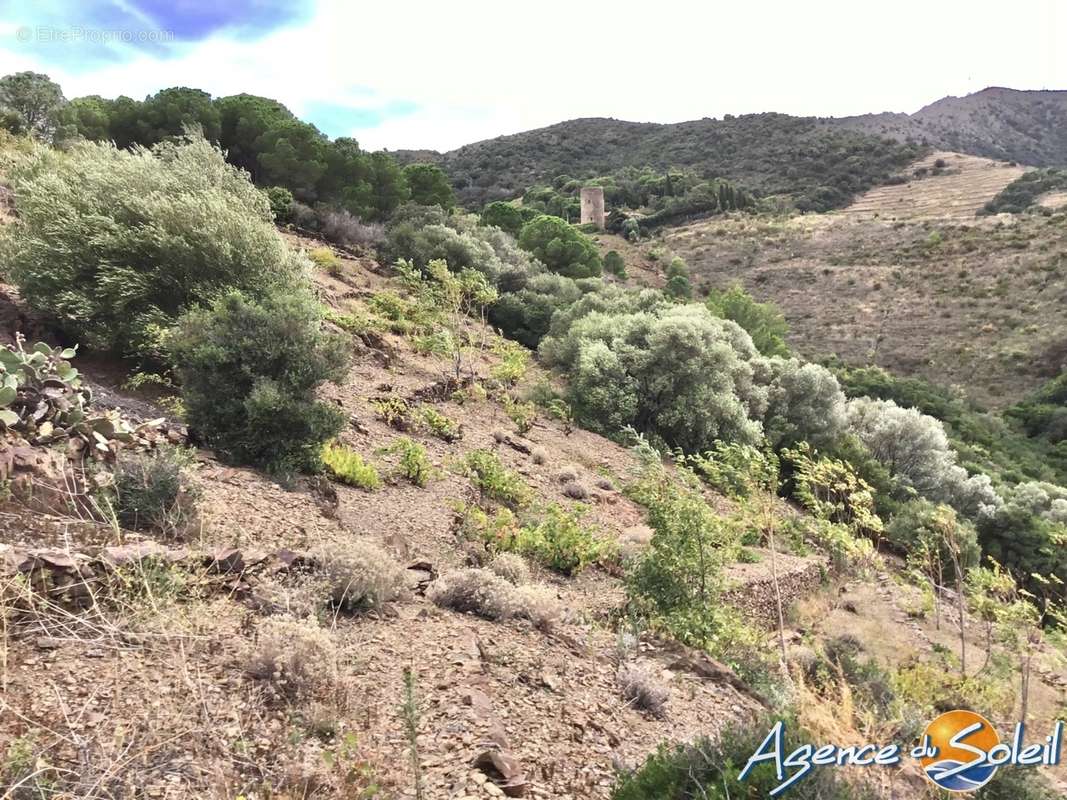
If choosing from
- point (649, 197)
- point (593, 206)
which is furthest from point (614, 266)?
point (649, 197)

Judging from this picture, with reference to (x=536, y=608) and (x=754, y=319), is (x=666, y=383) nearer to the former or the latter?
(x=536, y=608)

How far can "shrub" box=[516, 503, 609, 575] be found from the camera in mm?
6223

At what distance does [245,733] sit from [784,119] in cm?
8939

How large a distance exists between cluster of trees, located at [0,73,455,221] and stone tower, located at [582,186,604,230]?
31.8 m

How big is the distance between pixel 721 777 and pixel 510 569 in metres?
2.97

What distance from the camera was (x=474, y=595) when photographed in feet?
14.8

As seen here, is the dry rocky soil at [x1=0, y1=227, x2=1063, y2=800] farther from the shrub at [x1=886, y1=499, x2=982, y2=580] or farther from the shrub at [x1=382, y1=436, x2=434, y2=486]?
the shrub at [x1=886, y1=499, x2=982, y2=580]

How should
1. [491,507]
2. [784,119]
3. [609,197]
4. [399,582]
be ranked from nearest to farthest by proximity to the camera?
[399,582] → [491,507] → [609,197] → [784,119]

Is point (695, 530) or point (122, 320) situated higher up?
point (122, 320)

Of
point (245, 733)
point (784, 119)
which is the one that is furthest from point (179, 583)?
point (784, 119)

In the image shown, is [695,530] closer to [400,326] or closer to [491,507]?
[491,507]

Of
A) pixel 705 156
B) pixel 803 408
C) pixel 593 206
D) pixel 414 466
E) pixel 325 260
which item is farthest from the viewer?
pixel 705 156

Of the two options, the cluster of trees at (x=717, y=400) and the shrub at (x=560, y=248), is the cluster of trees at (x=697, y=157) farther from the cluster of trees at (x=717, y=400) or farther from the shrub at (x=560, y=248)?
the cluster of trees at (x=717, y=400)

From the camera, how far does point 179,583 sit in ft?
10.4
